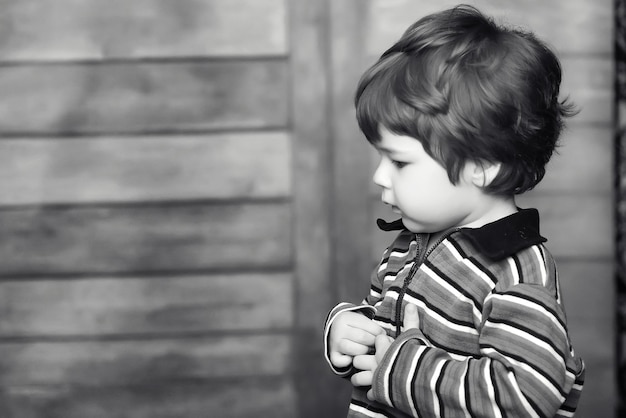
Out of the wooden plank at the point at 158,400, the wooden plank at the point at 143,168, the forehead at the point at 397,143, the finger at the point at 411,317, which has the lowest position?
the wooden plank at the point at 158,400

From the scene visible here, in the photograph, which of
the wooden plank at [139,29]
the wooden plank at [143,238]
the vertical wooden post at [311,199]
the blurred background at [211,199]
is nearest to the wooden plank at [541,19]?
the blurred background at [211,199]

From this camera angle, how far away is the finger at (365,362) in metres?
1.21

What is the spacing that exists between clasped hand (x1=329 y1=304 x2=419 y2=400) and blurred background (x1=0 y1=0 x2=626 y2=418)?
0.98 m

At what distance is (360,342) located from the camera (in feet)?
4.09

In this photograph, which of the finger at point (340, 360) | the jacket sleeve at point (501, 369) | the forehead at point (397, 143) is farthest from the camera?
the finger at point (340, 360)

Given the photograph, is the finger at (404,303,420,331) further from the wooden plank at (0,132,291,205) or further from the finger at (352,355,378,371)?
the wooden plank at (0,132,291,205)

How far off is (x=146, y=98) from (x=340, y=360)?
1232mm

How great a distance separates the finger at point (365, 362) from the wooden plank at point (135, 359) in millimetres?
1103

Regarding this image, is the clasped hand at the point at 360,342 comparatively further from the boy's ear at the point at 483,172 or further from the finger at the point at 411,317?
the boy's ear at the point at 483,172

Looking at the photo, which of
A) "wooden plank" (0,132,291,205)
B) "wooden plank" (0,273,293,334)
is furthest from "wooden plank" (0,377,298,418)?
"wooden plank" (0,132,291,205)

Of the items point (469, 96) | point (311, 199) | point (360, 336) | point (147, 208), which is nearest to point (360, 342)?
point (360, 336)

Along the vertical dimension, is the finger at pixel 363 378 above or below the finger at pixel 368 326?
below

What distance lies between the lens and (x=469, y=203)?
3.94ft

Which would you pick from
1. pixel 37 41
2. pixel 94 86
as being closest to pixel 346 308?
pixel 94 86
